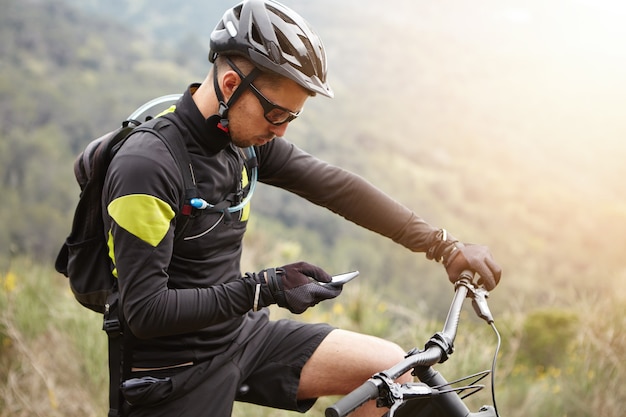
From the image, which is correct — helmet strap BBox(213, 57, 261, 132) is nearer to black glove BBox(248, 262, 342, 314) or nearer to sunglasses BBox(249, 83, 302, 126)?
sunglasses BBox(249, 83, 302, 126)

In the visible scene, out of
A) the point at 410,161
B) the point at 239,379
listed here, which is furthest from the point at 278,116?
the point at 410,161

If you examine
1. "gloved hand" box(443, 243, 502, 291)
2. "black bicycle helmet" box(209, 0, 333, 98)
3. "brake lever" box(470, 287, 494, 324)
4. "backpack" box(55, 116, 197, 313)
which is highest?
"black bicycle helmet" box(209, 0, 333, 98)

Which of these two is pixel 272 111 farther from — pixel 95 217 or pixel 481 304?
pixel 481 304

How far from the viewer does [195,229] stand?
7.98ft

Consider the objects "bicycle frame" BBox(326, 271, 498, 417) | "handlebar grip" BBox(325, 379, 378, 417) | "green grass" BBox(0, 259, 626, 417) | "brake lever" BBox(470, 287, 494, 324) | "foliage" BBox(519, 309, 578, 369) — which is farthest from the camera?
"foliage" BBox(519, 309, 578, 369)

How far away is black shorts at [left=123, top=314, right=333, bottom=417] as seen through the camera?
246 centimetres

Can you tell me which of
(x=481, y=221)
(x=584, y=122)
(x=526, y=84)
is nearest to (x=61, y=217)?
(x=481, y=221)

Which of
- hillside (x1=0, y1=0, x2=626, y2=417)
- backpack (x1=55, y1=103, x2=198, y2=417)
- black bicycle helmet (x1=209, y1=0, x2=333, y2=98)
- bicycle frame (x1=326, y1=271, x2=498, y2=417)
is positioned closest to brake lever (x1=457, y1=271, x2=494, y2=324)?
bicycle frame (x1=326, y1=271, x2=498, y2=417)

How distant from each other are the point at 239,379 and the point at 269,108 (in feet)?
3.62

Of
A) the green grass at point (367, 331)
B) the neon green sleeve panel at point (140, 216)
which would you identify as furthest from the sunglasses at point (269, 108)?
the green grass at point (367, 331)

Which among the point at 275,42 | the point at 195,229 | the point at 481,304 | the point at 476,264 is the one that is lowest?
the point at 195,229

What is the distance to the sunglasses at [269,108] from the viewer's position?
2.50 metres

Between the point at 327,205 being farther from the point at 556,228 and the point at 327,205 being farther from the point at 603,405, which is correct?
the point at 556,228

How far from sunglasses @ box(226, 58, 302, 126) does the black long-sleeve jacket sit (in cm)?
21
